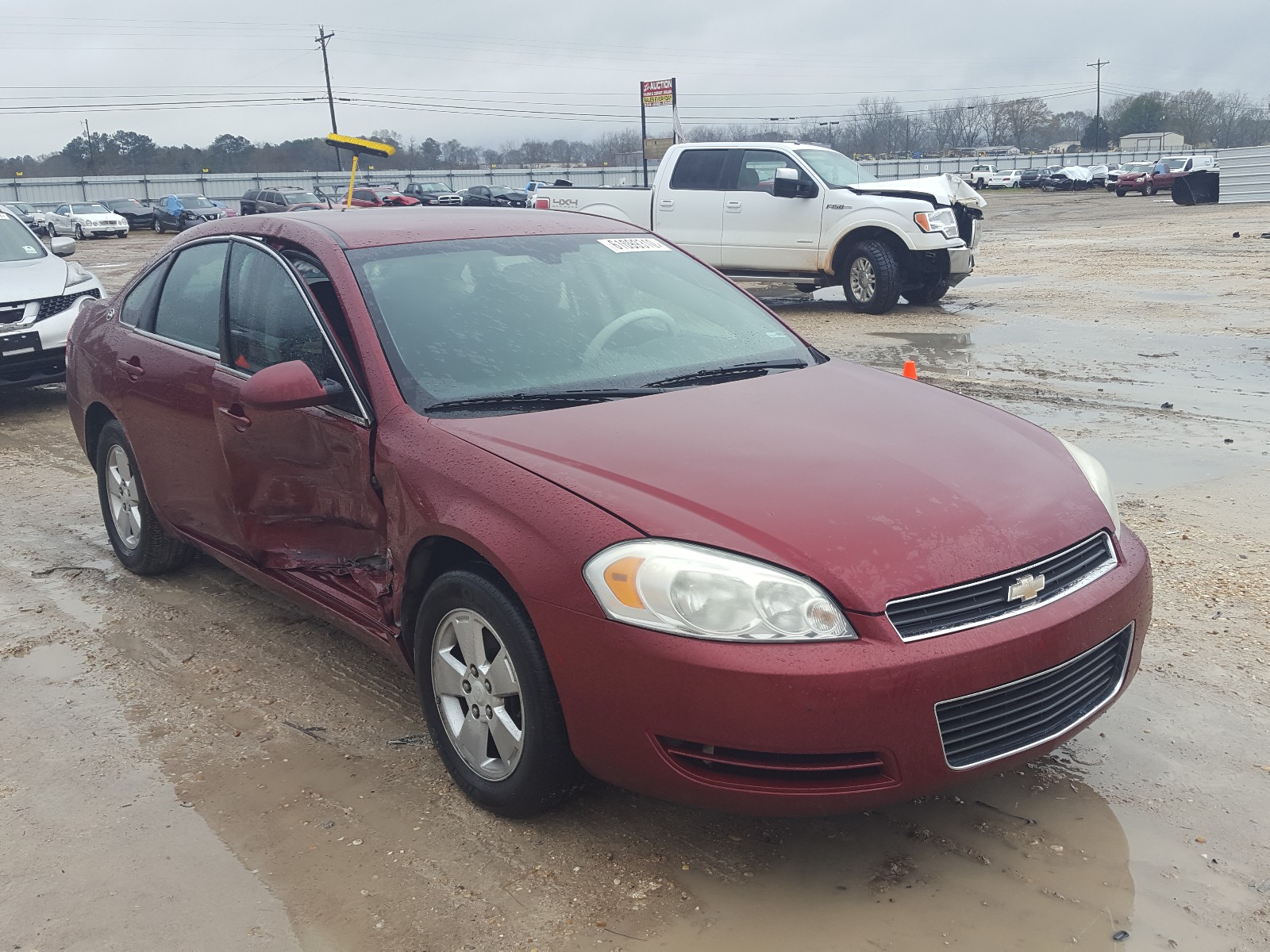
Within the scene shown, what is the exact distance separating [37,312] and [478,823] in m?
7.95

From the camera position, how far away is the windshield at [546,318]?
3.45m

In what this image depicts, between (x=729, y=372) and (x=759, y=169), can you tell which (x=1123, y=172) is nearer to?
(x=759, y=169)

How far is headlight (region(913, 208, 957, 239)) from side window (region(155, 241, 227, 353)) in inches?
396

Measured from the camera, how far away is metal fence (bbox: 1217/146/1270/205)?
34375 millimetres

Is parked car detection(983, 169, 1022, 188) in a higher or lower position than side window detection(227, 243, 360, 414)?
higher

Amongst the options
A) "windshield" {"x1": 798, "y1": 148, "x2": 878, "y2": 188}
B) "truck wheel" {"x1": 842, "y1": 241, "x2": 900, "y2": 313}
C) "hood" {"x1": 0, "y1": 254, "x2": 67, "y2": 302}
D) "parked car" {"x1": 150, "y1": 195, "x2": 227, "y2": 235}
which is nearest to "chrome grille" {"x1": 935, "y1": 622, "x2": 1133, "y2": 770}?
"hood" {"x1": 0, "y1": 254, "x2": 67, "y2": 302}

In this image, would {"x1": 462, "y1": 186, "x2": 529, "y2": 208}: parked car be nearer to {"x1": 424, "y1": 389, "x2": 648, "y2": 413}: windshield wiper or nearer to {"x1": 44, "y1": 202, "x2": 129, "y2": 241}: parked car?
{"x1": 44, "y1": 202, "x2": 129, "y2": 241}: parked car

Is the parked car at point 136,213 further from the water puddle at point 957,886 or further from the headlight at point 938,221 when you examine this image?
the water puddle at point 957,886

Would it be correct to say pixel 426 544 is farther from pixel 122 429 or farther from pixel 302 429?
pixel 122 429

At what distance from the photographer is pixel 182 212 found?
43688 millimetres

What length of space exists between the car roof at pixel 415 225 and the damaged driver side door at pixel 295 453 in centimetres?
14

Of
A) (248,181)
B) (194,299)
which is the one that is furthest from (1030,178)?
(194,299)

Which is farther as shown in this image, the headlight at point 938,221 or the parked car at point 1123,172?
the parked car at point 1123,172

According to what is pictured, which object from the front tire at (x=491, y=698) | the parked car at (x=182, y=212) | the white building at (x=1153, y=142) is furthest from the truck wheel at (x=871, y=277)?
the white building at (x=1153, y=142)
